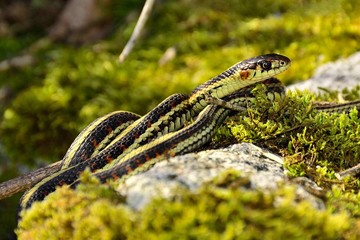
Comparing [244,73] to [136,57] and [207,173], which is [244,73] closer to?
[207,173]

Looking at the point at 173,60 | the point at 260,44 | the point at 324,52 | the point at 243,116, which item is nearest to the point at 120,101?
the point at 173,60

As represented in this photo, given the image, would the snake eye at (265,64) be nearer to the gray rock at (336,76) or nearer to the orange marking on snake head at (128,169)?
the gray rock at (336,76)

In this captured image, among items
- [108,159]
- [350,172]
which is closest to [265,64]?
[350,172]

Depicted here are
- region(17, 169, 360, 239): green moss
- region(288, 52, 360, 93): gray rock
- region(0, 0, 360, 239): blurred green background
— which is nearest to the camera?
region(17, 169, 360, 239): green moss

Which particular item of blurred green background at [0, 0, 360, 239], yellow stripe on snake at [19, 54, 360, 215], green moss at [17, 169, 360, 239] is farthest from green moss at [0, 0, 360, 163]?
green moss at [17, 169, 360, 239]

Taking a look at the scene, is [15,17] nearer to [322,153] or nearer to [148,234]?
[322,153]

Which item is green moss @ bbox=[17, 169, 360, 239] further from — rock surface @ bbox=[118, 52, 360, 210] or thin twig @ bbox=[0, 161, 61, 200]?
thin twig @ bbox=[0, 161, 61, 200]

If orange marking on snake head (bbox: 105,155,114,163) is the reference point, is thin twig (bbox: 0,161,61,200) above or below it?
below
